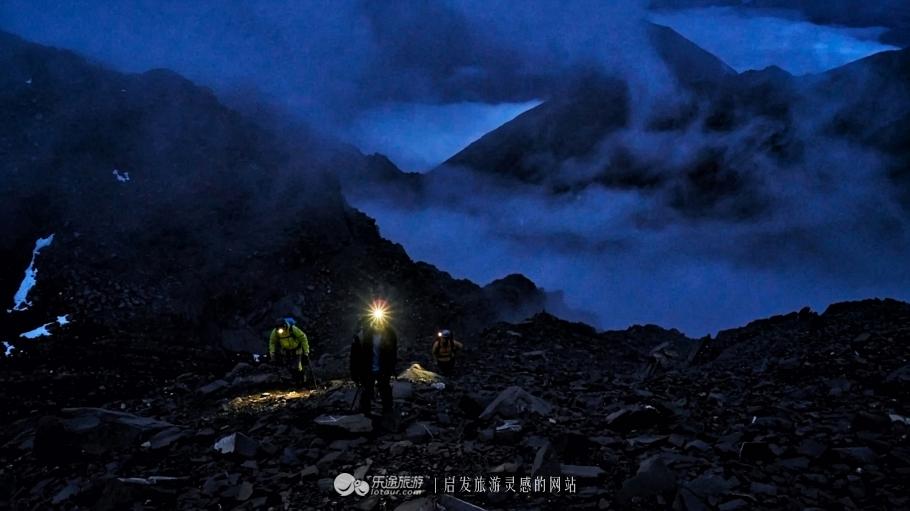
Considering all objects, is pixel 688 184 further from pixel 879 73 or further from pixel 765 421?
pixel 765 421

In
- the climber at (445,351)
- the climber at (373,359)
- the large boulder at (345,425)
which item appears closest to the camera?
the large boulder at (345,425)

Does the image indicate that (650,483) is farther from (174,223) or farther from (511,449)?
(174,223)

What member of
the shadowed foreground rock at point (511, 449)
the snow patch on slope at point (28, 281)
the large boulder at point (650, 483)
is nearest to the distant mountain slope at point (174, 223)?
the snow patch on slope at point (28, 281)

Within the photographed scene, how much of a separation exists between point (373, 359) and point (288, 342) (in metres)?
6.24

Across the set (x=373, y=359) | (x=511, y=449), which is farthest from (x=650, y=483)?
(x=373, y=359)

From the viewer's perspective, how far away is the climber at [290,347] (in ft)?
47.9

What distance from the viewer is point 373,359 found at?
30.9 ft

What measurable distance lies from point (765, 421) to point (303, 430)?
24.9 ft

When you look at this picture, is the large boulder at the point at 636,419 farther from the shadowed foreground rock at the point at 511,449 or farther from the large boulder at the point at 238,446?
the large boulder at the point at 238,446

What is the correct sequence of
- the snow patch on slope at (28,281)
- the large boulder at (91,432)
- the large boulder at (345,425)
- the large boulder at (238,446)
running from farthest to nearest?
the snow patch on slope at (28,281) → the large boulder at (91,432) → the large boulder at (345,425) → the large boulder at (238,446)

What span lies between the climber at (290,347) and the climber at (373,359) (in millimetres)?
5559

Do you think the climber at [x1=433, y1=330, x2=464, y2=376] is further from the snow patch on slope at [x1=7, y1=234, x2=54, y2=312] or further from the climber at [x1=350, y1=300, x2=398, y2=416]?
the snow patch on slope at [x1=7, y1=234, x2=54, y2=312]

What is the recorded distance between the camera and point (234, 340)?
3559 cm

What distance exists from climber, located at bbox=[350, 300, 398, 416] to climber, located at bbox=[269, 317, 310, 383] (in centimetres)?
556
